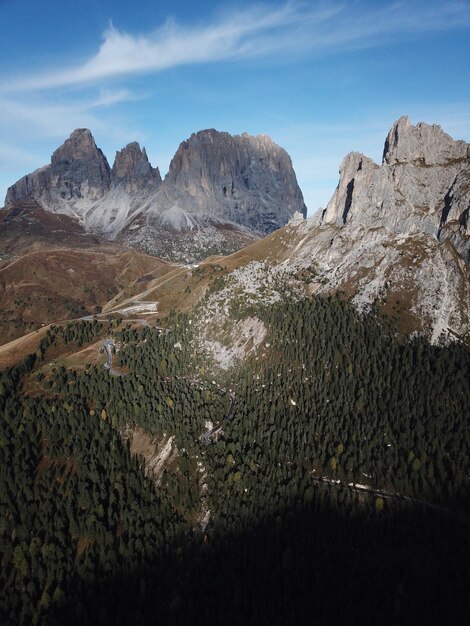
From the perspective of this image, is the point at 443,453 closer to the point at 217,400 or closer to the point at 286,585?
the point at 286,585

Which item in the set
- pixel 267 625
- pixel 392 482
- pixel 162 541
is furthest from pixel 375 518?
pixel 162 541

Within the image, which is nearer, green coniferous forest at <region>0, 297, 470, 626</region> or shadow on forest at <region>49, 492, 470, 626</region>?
shadow on forest at <region>49, 492, 470, 626</region>

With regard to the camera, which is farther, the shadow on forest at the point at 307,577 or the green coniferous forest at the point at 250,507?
the green coniferous forest at the point at 250,507

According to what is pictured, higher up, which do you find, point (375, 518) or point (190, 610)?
point (375, 518)
